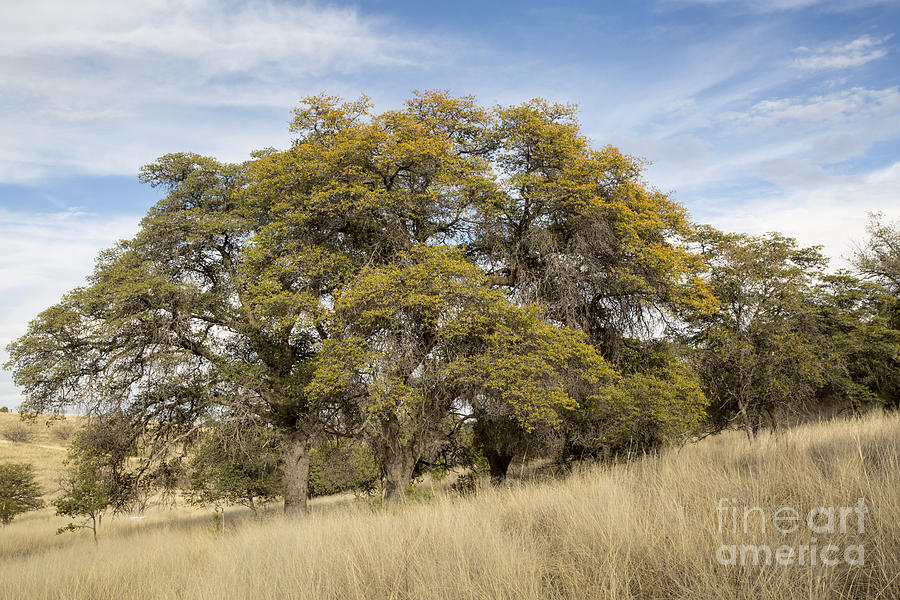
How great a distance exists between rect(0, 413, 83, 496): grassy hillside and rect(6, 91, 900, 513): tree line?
19.9m

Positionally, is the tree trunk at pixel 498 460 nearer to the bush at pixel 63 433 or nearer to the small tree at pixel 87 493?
the small tree at pixel 87 493

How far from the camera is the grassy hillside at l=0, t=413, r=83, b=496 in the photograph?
34.9m

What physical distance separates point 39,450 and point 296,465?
142 ft

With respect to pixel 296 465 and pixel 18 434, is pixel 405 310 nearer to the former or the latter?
pixel 296 465

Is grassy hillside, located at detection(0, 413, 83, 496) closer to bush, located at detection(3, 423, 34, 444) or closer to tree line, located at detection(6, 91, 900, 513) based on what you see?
bush, located at detection(3, 423, 34, 444)

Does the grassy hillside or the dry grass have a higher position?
the dry grass

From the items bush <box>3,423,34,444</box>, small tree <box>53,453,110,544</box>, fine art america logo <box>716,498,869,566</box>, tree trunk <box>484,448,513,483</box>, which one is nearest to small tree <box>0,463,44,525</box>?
small tree <box>53,453,110,544</box>

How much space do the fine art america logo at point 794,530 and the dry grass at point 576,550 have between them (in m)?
0.05

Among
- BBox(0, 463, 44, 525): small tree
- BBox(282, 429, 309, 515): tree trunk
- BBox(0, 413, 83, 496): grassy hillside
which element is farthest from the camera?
BBox(0, 413, 83, 496): grassy hillside

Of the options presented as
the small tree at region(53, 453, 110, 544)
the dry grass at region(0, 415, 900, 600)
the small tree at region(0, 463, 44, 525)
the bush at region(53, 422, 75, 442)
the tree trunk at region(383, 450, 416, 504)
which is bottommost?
the small tree at region(0, 463, 44, 525)

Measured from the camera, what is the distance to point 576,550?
4.09m

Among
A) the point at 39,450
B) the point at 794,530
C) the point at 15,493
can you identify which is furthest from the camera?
the point at 39,450

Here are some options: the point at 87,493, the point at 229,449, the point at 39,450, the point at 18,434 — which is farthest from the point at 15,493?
the point at 18,434

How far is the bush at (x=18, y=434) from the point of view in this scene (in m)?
49.1
